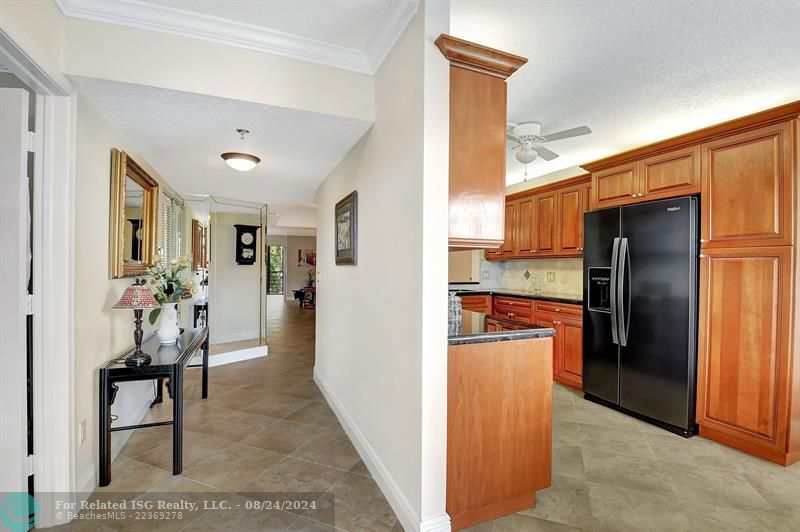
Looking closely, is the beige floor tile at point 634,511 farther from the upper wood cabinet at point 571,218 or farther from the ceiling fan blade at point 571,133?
the upper wood cabinet at point 571,218

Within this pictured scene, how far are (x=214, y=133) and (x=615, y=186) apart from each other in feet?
11.1

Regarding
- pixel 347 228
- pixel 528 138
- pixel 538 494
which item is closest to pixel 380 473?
pixel 538 494

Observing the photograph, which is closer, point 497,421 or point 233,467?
point 497,421

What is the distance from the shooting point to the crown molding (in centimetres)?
186

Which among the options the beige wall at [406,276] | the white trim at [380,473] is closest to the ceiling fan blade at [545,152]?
the beige wall at [406,276]

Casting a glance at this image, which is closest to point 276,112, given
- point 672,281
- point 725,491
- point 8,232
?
point 8,232

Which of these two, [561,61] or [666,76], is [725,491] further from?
[561,61]

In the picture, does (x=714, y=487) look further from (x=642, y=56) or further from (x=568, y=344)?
(x=642, y=56)

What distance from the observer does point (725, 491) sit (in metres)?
2.24

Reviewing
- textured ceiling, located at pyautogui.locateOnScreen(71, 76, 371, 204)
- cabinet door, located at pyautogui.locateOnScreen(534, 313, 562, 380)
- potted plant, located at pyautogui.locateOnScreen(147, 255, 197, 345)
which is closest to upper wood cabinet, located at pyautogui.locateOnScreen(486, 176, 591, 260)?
cabinet door, located at pyautogui.locateOnScreen(534, 313, 562, 380)

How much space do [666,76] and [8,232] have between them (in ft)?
12.3

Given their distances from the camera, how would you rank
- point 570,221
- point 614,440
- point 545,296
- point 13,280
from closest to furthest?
1. point 13,280
2. point 614,440
3. point 570,221
4. point 545,296

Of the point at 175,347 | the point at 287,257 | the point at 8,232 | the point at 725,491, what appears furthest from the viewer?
the point at 287,257

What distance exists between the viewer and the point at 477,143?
1935mm
